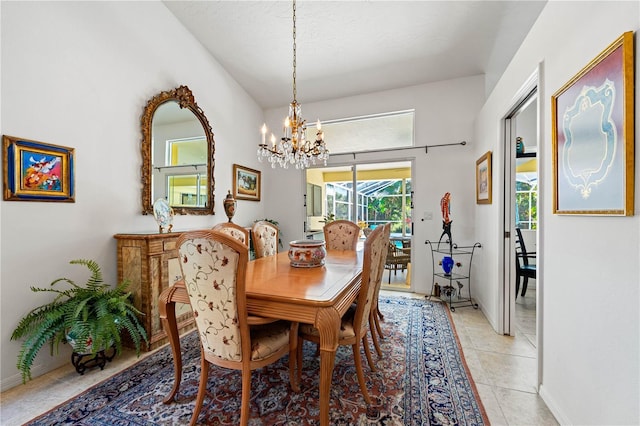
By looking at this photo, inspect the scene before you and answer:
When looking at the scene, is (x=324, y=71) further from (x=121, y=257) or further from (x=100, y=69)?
(x=121, y=257)

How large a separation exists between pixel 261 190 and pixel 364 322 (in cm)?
350

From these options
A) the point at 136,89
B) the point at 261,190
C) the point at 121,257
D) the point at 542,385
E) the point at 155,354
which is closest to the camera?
the point at 542,385

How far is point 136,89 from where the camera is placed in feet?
8.84

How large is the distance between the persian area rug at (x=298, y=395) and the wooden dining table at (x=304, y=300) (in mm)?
214

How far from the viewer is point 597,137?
118cm

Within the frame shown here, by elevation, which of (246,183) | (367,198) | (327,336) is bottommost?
(327,336)

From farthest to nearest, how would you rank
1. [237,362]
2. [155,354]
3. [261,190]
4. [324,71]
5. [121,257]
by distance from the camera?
[261,190] → [324,71] → [121,257] → [155,354] → [237,362]

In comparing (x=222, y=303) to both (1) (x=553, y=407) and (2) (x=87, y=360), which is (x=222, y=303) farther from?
(1) (x=553, y=407)

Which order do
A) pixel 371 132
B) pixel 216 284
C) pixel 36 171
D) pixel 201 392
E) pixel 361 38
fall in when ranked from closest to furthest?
pixel 216 284, pixel 201 392, pixel 36 171, pixel 361 38, pixel 371 132

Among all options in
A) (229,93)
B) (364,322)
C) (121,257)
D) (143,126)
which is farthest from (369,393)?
(229,93)

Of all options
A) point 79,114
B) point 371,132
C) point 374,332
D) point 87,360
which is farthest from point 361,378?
point 371,132

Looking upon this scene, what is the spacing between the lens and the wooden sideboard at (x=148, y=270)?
7.61ft

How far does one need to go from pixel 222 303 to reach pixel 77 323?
1376mm

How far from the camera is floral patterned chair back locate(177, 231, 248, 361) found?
124 centimetres
